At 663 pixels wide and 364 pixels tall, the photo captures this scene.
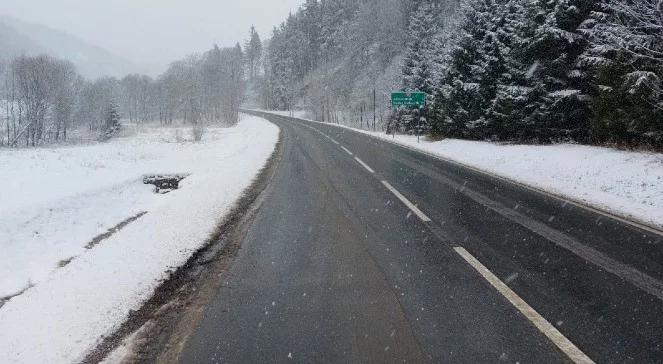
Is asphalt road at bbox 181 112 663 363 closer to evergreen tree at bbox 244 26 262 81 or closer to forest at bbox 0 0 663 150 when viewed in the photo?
forest at bbox 0 0 663 150

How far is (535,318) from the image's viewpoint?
3807mm

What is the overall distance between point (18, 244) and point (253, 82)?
153 meters

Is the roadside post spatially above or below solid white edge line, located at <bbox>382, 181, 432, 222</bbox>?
above

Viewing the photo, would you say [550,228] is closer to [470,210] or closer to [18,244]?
[470,210]

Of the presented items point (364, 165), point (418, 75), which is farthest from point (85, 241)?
point (418, 75)

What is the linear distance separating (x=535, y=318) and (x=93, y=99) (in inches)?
4176

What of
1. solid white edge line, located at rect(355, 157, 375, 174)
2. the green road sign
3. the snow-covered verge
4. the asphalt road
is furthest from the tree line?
the asphalt road

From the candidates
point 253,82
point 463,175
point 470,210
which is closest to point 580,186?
point 463,175

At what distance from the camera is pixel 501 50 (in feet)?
64.4

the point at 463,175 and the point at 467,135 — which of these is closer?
the point at 463,175

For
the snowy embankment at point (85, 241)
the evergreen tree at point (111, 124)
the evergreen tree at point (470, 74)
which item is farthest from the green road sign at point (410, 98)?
the evergreen tree at point (111, 124)

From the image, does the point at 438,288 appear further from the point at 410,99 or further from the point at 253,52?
the point at 253,52

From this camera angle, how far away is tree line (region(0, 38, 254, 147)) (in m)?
53.8

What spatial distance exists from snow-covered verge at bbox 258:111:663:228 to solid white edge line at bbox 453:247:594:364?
449 centimetres
